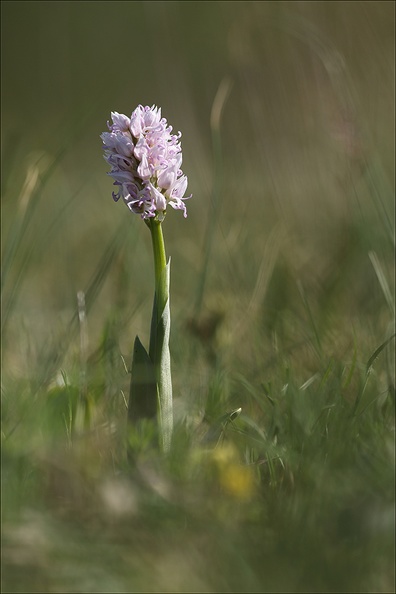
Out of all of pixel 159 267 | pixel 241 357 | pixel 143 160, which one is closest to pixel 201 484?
pixel 159 267

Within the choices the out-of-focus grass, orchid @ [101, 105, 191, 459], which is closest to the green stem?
Result: orchid @ [101, 105, 191, 459]

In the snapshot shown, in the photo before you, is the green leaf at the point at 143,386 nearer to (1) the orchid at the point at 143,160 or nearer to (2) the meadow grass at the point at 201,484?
(2) the meadow grass at the point at 201,484

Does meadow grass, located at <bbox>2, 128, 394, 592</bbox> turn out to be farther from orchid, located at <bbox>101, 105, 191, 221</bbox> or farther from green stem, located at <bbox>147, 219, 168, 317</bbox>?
orchid, located at <bbox>101, 105, 191, 221</bbox>

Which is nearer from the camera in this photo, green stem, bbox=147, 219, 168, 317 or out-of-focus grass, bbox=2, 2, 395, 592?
out-of-focus grass, bbox=2, 2, 395, 592

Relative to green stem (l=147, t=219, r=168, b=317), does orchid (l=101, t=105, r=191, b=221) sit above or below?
above

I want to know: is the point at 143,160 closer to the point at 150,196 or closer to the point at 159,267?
the point at 150,196

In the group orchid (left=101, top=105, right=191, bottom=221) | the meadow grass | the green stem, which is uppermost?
orchid (left=101, top=105, right=191, bottom=221)

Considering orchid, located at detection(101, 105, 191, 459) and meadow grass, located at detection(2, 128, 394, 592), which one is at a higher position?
orchid, located at detection(101, 105, 191, 459)

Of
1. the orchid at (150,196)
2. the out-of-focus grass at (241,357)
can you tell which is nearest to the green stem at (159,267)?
the orchid at (150,196)

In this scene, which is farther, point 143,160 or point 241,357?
point 241,357
